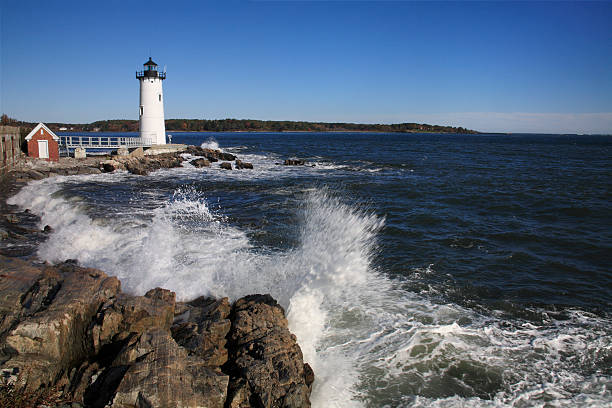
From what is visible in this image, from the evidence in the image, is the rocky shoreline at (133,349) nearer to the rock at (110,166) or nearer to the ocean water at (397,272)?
the ocean water at (397,272)

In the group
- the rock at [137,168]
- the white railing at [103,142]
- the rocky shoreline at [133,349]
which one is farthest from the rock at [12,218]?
the white railing at [103,142]

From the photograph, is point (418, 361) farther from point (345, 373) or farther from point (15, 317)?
point (15, 317)

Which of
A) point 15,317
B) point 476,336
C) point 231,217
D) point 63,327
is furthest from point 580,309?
point 231,217

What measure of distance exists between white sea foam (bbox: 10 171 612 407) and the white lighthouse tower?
84.1 feet

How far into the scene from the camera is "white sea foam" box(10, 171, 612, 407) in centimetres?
565

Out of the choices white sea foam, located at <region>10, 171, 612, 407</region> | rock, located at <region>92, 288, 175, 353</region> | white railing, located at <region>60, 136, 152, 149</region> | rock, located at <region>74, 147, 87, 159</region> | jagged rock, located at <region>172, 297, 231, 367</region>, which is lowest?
white sea foam, located at <region>10, 171, 612, 407</region>

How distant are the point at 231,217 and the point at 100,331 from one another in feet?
33.3

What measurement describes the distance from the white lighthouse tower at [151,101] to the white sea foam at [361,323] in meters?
25.6

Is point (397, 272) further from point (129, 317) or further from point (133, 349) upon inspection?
point (133, 349)

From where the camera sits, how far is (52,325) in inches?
205

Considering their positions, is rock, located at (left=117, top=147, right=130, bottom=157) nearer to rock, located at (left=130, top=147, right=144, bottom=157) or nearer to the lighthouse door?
rock, located at (left=130, top=147, right=144, bottom=157)

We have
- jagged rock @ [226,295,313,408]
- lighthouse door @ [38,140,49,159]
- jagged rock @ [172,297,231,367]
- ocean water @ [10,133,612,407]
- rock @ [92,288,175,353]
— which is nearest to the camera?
jagged rock @ [226,295,313,408]

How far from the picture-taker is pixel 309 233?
43.1 feet

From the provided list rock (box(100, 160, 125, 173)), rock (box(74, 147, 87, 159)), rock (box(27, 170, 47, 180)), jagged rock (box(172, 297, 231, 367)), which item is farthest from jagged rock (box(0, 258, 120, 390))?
rock (box(74, 147, 87, 159))
